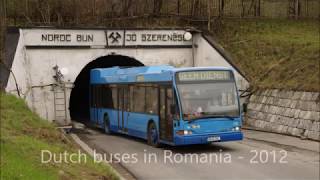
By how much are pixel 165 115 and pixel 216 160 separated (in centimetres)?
317

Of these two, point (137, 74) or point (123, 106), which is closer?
point (137, 74)

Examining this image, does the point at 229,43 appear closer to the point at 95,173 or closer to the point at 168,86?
the point at 168,86

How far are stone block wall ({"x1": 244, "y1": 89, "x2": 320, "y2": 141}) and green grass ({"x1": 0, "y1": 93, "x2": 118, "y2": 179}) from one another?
932 centimetres

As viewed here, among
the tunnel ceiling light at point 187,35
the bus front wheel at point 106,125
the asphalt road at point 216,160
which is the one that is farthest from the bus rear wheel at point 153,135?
the tunnel ceiling light at point 187,35

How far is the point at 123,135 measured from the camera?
26047mm

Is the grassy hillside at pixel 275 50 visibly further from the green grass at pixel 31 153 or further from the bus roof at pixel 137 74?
the green grass at pixel 31 153

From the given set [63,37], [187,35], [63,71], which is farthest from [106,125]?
[187,35]

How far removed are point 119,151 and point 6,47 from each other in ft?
41.1

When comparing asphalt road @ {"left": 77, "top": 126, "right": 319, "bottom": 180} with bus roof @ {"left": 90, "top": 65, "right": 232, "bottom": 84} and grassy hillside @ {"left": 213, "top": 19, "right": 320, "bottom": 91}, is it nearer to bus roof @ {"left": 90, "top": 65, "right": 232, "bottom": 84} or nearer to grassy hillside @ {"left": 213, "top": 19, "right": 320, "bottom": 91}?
bus roof @ {"left": 90, "top": 65, "right": 232, "bottom": 84}

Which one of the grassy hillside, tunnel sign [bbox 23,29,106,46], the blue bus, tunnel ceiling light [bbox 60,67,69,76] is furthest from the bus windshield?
tunnel sign [bbox 23,29,106,46]

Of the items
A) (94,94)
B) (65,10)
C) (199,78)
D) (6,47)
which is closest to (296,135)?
(199,78)

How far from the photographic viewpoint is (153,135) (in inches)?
811

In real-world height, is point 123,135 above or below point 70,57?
below

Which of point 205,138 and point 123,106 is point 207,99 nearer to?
point 205,138
